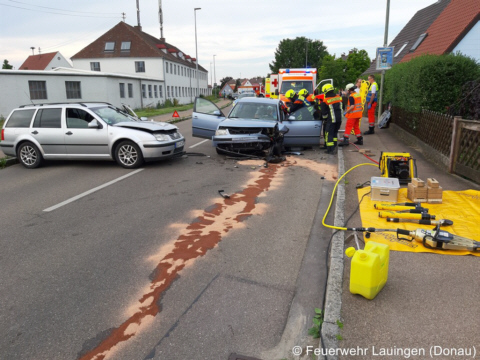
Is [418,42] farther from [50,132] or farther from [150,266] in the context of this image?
[150,266]

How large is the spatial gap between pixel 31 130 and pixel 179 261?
7354mm

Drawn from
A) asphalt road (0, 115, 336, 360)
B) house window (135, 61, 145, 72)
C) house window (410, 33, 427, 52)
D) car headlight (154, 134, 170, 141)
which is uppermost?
house window (135, 61, 145, 72)

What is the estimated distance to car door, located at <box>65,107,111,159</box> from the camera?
912cm

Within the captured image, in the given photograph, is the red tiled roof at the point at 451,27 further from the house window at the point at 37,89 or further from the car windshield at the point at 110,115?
the house window at the point at 37,89


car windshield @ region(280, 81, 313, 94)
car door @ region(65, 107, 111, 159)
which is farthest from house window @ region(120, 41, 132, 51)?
car door @ region(65, 107, 111, 159)

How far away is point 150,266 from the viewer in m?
4.18

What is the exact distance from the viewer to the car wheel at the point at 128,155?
29.9 ft

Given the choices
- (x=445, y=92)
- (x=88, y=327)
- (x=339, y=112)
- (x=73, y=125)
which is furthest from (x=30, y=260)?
(x=445, y=92)

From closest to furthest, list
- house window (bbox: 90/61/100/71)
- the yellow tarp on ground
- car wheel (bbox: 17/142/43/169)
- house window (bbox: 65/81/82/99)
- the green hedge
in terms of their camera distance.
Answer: the yellow tarp on ground → car wheel (bbox: 17/142/43/169) → the green hedge → house window (bbox: 65/81/82/99) → house window (bbox: 90/61/100/71)

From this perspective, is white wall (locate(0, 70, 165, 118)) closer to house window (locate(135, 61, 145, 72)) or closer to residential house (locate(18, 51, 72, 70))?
house window (locate(135, 61, 145, 72))

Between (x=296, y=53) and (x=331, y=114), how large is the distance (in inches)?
2595

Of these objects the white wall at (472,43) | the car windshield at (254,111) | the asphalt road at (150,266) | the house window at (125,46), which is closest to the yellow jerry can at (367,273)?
the asphalt road at (150,266)

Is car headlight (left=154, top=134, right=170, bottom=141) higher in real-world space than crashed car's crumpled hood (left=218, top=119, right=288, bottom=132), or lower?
lower

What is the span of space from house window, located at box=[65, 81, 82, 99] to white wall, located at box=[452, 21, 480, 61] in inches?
1056
